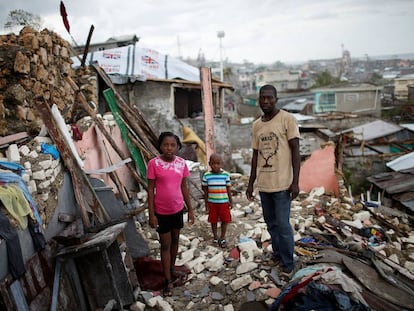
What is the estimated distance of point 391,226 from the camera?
5.83m

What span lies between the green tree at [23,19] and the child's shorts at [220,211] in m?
4.11

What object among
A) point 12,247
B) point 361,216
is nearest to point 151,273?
point 12,247

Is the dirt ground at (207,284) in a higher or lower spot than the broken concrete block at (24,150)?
lower

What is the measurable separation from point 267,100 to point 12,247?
2367mm

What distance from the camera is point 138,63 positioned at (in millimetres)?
10023

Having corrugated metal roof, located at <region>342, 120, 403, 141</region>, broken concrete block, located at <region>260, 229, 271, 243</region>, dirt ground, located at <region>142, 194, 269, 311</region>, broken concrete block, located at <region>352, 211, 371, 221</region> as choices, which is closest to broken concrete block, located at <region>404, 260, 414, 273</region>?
broken concrete block, located at <region>352, 211, 371, 221</region>

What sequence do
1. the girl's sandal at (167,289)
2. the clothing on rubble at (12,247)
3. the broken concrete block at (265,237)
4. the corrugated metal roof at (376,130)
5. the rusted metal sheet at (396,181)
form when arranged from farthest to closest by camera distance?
the corrugated metal roof at (376,130), the rusted metal sheet at (396,181), the broken concrete block at (265,237), the girl's sandal at (167,289), the clothing on rubble at (12,247)

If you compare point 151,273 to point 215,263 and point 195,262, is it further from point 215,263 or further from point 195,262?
point 215,263

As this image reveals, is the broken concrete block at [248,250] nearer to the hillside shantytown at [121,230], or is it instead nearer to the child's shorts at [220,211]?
the hillside shantytown at [121,230]

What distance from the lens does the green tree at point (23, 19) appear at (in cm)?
556

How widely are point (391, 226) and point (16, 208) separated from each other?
577 cm

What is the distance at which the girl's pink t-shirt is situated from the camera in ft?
10.5

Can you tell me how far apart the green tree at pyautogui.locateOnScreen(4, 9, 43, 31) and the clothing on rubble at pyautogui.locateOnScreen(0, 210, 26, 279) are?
14.2 ft

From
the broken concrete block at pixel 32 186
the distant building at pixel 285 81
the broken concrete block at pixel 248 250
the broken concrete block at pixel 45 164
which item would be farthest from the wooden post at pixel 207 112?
the distant building at pixel 285 81
